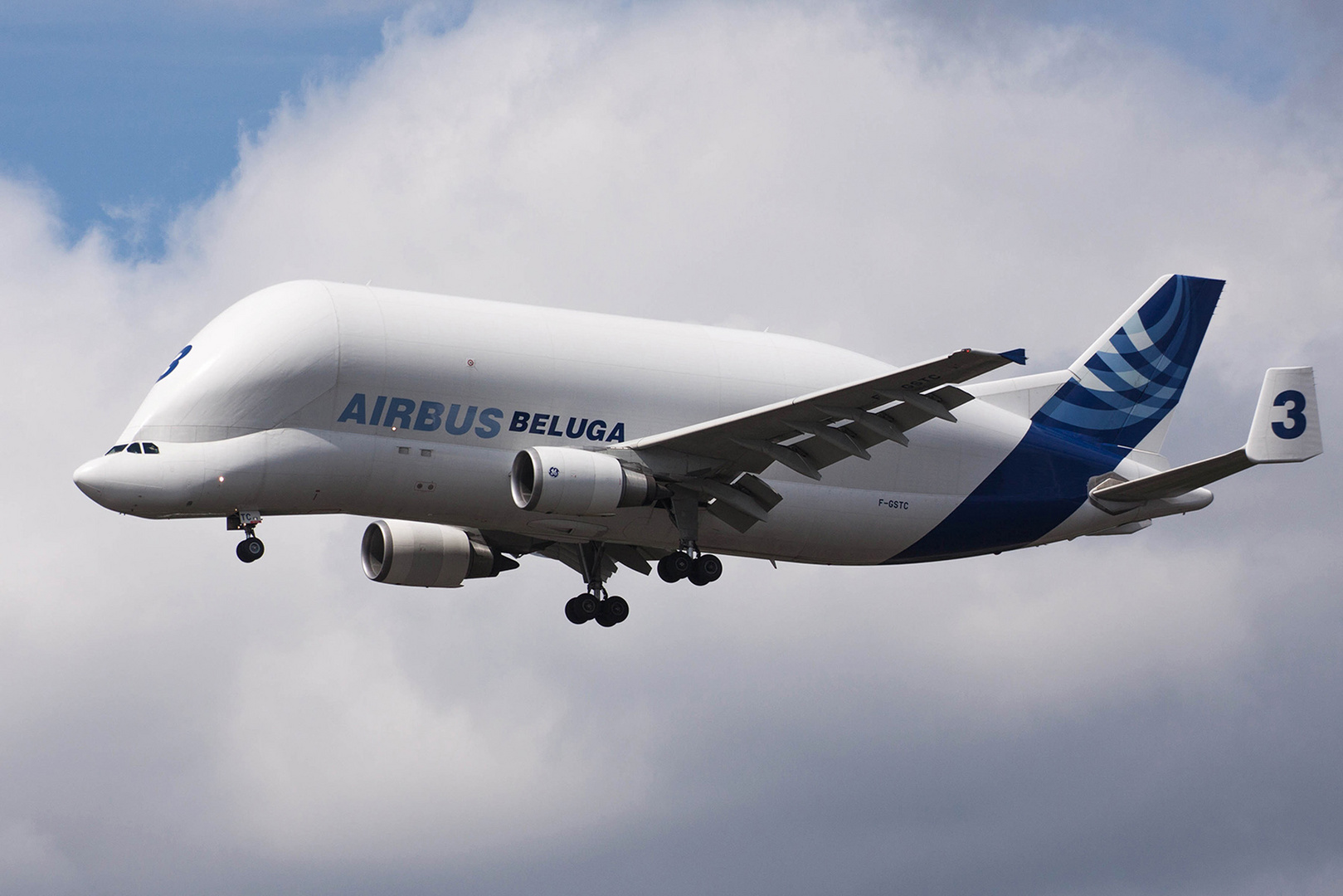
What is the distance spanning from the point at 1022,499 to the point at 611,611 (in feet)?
37.7

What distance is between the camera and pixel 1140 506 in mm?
49438

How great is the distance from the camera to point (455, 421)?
40.8 metres

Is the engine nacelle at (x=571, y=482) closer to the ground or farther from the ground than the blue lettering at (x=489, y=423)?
closer to the ground

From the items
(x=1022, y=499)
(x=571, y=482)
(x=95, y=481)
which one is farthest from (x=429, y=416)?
(x=1022, y=499)

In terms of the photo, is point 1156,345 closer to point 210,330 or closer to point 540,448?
point 540,448

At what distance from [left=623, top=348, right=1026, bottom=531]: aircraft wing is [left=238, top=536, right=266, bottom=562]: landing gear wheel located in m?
8.74

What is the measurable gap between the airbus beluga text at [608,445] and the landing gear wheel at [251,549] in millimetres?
48

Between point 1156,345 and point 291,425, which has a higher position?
point 1156,345

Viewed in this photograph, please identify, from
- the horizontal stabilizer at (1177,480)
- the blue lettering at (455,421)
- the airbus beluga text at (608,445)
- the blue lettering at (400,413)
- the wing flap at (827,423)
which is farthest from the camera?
the horizontal stabilizer at (1177,480)

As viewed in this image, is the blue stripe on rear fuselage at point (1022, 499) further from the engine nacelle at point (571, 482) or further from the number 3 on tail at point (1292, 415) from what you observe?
the engine nacelle at point (571, 482)

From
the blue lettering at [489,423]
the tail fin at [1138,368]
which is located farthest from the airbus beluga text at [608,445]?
the tail fin at [1138,368]

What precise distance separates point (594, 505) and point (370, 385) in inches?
223

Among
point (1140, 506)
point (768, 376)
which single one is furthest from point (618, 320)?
point (1140, 506)

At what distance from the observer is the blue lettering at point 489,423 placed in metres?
41.0
